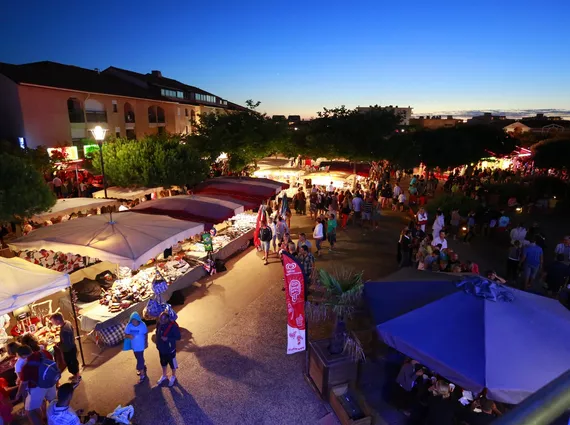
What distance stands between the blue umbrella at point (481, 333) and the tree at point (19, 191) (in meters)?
9.10

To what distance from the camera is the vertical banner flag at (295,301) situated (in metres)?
6.31

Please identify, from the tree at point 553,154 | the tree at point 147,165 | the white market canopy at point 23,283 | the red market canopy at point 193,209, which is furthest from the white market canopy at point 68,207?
the tree at point 553,154

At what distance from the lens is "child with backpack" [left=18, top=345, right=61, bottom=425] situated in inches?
213

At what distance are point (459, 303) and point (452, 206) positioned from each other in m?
12.7

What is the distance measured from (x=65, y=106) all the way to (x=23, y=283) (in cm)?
2048

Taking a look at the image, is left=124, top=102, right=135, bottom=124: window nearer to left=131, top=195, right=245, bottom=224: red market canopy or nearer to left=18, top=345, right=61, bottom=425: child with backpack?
left=131, top=195, right=245, bottom=224: red market canopy

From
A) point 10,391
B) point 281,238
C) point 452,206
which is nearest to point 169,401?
point 10,391

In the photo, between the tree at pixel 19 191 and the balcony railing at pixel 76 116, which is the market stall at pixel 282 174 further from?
the tree at pixel 19 191

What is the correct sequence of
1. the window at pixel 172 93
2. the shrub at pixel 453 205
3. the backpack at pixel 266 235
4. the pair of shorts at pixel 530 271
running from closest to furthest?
the pair of shorts at pixel 530 271 < the backpack at pixel 266 235 < the shrub at pixel 453 205 < the window at pixel 172 93

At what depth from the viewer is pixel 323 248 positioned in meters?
14.3

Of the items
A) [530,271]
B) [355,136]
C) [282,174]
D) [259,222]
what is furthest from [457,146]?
[259,222]

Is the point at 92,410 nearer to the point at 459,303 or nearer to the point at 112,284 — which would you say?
the point at 112,284

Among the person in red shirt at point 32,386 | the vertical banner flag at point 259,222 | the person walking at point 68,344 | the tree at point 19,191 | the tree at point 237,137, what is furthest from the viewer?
the tree at point 237,137

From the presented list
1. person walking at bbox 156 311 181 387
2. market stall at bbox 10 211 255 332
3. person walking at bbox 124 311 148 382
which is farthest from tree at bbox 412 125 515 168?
person walking at bbox 124 311 148 382
